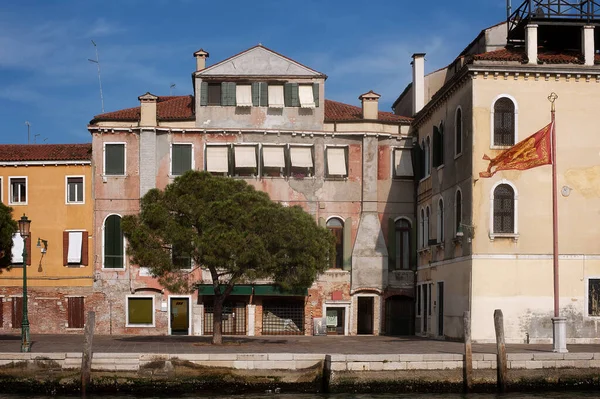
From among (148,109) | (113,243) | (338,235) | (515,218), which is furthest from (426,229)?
(113,243)

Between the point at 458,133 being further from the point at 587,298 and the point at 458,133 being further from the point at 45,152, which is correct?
the point at 45,152

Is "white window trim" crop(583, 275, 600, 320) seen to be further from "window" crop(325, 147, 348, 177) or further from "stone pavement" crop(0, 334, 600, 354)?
"window" crop(325, 147, 348, 177)

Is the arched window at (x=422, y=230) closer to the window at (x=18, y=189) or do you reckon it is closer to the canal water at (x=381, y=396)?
the canal water at (x=381, y=396)

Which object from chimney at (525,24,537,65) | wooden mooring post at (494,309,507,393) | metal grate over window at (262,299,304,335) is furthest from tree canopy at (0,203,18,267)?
chimney at (525,24,537,65)

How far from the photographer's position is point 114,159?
40375mm

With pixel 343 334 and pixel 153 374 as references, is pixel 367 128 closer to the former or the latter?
pixel 343 334

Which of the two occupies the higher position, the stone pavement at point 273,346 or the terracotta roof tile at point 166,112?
the terracotta roof tile at point 166,112

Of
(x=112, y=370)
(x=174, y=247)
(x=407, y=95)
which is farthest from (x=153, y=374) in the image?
(x=407, y=95)

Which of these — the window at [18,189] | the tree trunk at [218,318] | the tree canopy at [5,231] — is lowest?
the tree trunk at [218,318]

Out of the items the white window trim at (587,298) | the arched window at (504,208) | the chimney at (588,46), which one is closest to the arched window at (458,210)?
the arched window at (504,208)

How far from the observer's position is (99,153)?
40375 millimetres

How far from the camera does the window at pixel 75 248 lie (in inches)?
1574

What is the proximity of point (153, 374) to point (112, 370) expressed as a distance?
1009mm

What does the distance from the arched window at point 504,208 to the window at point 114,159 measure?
51.3 ft
